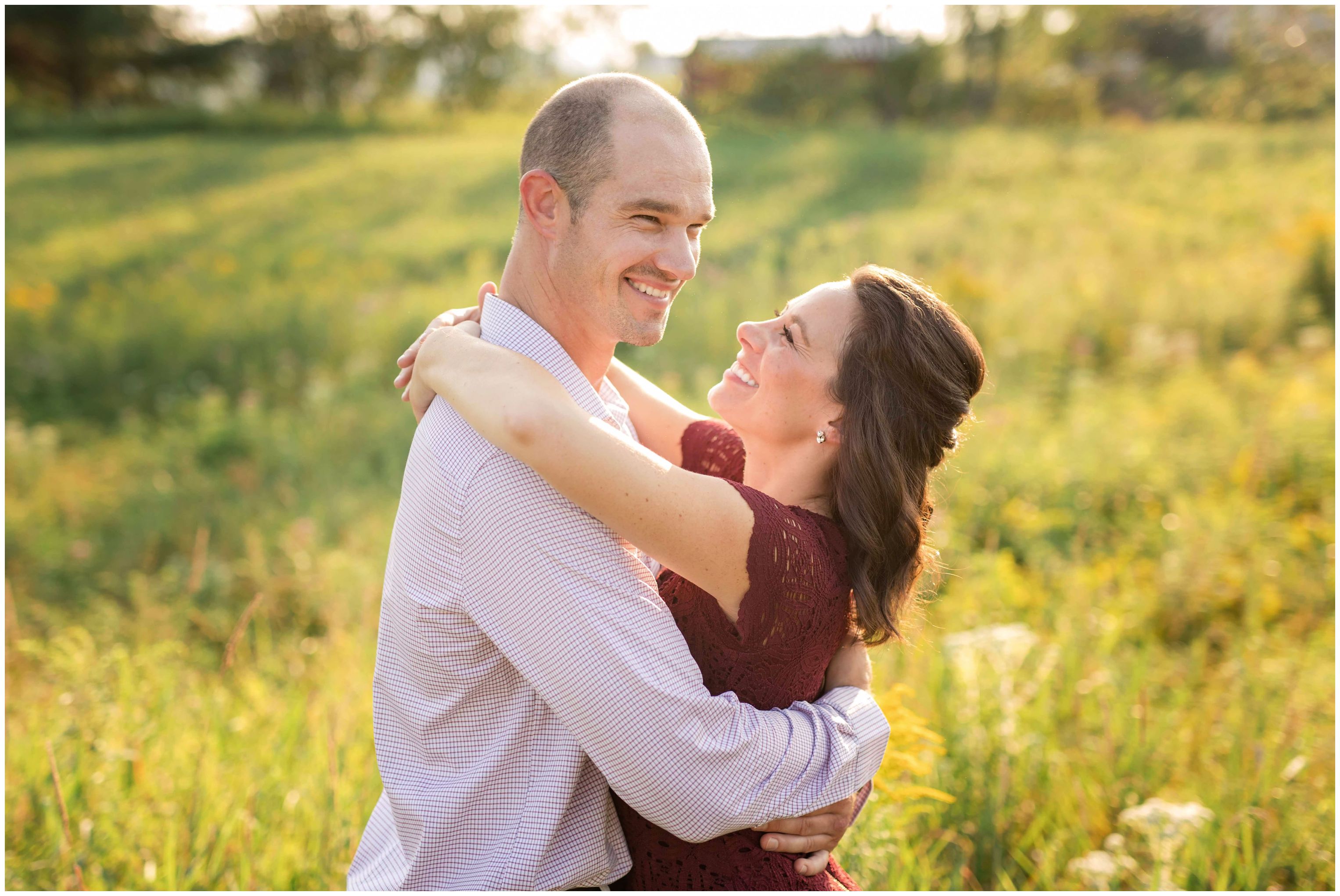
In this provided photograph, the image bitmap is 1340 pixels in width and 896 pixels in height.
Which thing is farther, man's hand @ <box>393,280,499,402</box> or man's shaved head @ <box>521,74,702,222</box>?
man's hand @ <box>393,280,499,402</box>

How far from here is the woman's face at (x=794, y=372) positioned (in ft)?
7.12

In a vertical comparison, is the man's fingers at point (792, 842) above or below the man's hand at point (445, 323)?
below

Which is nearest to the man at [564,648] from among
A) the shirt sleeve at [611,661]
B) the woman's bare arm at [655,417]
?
the shirt sleeve at [611,661]

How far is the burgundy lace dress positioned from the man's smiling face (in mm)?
513

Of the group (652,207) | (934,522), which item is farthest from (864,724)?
(934,522)

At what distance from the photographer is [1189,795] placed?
11.8 ft

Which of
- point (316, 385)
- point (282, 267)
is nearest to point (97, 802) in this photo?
point (316, 385)

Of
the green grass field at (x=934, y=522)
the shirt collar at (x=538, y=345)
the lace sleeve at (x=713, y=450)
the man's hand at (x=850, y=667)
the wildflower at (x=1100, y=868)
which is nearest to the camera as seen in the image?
the shirt collar at (x=538, y=345)

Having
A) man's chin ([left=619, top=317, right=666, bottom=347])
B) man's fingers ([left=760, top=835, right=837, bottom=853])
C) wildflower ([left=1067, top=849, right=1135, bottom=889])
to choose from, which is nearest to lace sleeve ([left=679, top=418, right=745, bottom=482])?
man's chin ([left=619, top=317, right=666, bottom=347])

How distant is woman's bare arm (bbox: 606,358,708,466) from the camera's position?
2711 millimetres

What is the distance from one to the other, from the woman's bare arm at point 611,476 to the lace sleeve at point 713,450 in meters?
0.70

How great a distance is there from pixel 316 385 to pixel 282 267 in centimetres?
438

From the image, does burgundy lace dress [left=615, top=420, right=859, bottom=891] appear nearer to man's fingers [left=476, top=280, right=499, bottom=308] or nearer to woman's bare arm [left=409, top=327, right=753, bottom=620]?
woman's bare arm [left=409, top=327, right=753, bottom=620]

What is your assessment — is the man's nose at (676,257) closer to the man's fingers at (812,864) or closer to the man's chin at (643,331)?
the man's chin at (643,331)
